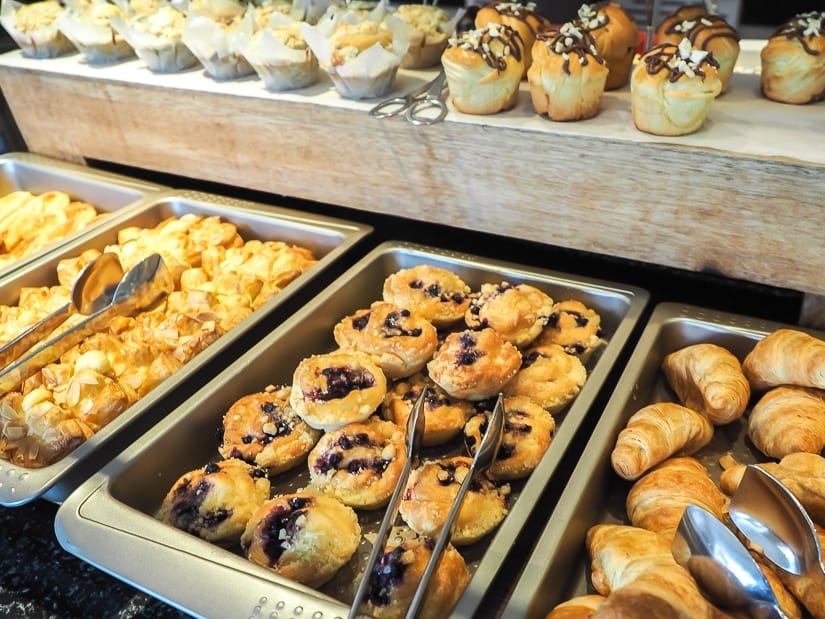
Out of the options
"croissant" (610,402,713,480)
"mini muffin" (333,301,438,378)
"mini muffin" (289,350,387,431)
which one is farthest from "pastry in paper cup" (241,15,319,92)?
"croissant" (610,402,713,480)

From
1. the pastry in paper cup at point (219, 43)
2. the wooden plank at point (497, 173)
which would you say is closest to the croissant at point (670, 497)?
the wooden plank at point (497, 173)

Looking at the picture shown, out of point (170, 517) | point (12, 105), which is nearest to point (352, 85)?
point (170, 517)

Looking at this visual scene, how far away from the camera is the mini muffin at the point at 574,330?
60.7 inches

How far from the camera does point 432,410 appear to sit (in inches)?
55.4

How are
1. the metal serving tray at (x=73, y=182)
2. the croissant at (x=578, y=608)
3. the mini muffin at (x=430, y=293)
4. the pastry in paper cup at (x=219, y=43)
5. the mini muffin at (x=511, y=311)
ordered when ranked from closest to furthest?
the croissant at (x=578, y=608), the mini muffin at (x=511, y=311), the mini muffin at (x=430, y=293), the pastry in paper cup at (x=219, y=43), the metal serving tray at (x=73, y=182)

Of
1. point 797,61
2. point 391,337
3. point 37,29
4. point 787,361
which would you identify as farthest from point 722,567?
point 37,29

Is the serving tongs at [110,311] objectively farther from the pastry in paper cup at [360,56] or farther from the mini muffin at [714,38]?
the mini muffin at [714,38]

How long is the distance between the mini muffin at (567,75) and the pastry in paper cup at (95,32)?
1383 millimetres

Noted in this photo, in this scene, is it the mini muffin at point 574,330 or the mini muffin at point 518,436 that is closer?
the mini muffin at point 518,436

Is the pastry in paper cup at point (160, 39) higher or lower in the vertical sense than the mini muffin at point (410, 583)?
higher

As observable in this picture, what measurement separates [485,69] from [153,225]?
120 centimetres

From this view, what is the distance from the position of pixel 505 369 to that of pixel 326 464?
40 cm

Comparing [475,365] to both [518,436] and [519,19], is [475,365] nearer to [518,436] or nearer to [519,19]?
[518,436]

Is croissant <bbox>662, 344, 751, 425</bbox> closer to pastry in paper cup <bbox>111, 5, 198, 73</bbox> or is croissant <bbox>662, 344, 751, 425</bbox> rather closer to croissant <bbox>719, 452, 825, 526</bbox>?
croissant <bbox>719, 452, 825, 526</bbox>
